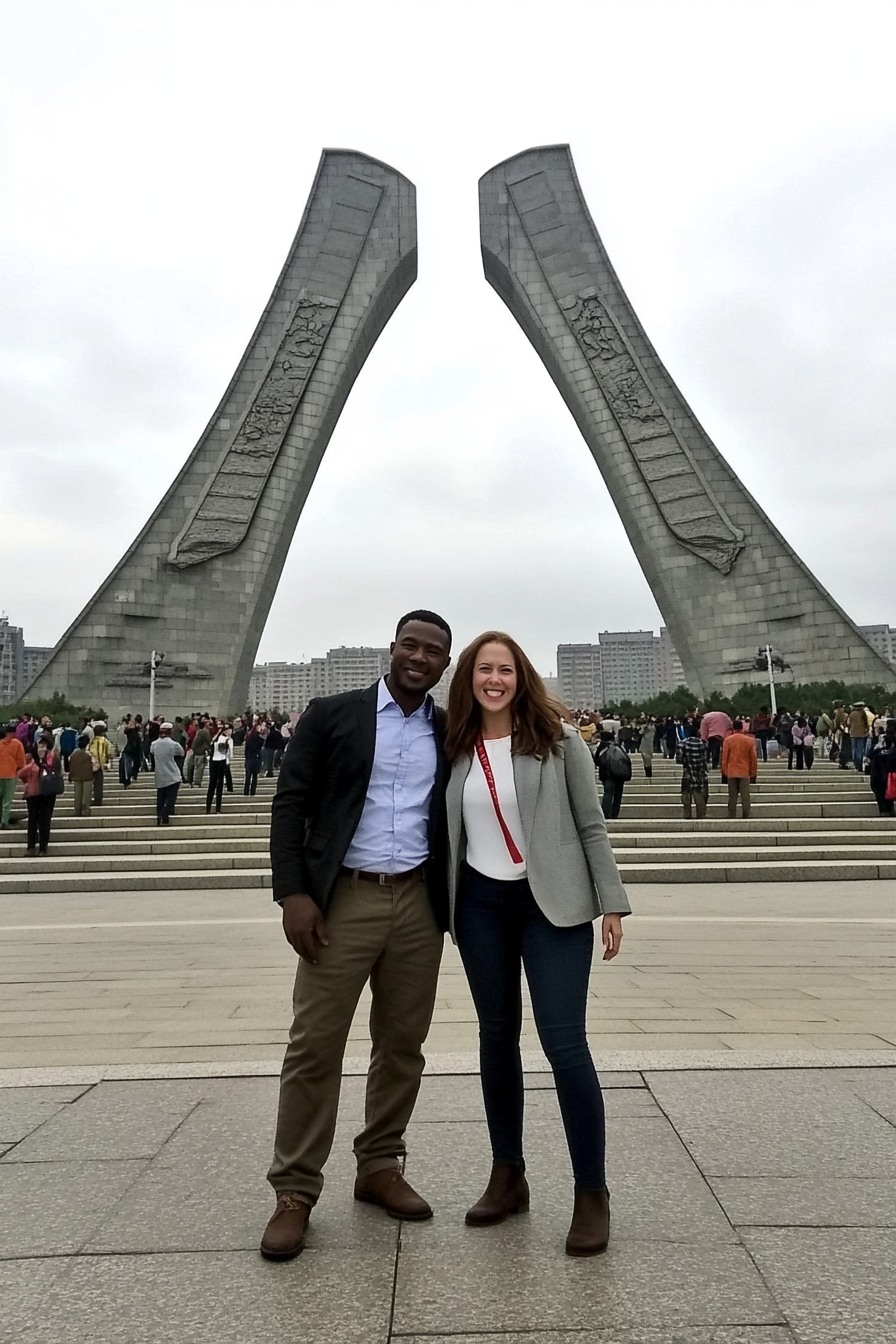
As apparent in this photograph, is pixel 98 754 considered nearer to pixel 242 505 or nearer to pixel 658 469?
pixel 242 505

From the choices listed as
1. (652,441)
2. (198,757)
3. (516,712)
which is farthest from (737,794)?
(652,441)

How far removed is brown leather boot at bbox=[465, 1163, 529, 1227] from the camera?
1.84 metres

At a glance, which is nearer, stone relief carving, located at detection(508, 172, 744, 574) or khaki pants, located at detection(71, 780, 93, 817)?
khaki pants, located at detection(71, 780, 93, 817)

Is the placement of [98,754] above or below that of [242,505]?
below

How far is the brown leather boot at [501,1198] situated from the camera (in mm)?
1842

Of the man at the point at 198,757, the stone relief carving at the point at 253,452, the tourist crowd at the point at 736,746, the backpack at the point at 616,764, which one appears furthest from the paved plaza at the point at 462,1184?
the stone relief carving at the point at 253,452

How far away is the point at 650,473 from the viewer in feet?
80.7

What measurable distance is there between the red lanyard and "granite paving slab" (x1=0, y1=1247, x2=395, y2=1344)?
759 mm

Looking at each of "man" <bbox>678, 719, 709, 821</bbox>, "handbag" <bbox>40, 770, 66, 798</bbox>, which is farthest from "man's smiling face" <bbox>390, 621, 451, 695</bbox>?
"man" <bbox>678, 719, 709, 821</bbox>

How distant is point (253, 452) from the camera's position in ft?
81.4

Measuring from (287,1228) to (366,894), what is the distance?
630 millimetres

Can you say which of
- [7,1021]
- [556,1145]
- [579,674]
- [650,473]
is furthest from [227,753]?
[579,674]

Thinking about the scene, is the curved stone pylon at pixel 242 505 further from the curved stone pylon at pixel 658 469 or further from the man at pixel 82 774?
the man at pixel 82 774

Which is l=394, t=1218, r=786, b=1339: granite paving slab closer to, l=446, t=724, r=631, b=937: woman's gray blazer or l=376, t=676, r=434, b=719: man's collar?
l=446, t=724, r=631, b=937: woman's gray blazer
